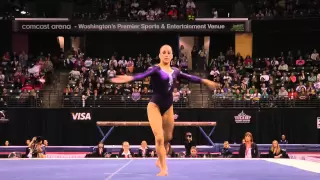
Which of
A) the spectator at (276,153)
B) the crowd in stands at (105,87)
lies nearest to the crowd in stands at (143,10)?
the crowd in stands at (105,87)

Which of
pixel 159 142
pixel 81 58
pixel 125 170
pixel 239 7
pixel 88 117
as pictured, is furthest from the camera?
pixel 239 7

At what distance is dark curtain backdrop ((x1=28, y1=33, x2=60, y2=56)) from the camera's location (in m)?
30.0

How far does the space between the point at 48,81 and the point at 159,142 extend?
1878 centimetres

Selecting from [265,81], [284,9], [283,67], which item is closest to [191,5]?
[284,9]

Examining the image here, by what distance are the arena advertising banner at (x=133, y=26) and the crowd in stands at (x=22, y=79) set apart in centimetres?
171

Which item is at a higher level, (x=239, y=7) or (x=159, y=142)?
(x=239, y=7)

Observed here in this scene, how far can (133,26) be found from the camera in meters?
27.0

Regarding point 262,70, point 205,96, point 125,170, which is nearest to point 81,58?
point 205,96

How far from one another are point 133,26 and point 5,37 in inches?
312

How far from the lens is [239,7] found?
1147 inches

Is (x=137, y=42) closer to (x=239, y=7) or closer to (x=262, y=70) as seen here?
(x=239, y=7)

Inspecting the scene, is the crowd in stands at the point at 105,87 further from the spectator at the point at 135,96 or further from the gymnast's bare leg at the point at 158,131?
the gymnast's bare leg at the point at 158,131

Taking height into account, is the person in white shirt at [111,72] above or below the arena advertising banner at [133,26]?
below

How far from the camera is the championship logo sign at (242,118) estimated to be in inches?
848
